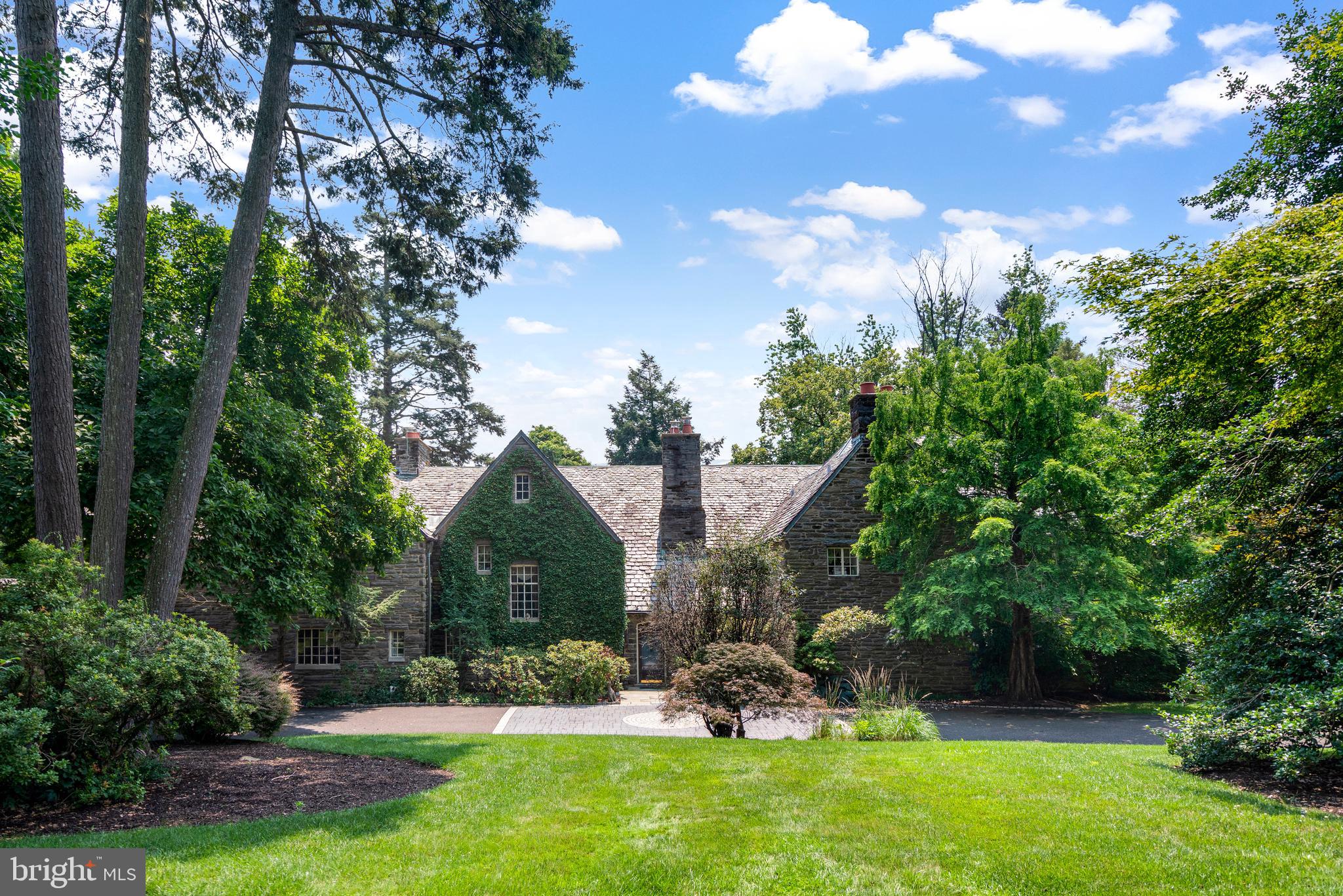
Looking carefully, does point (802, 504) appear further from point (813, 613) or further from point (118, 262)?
point (118, 262)

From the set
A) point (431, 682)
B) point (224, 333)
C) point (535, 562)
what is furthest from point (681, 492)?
point (224, 333)

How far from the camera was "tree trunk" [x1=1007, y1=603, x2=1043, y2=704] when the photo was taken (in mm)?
21234

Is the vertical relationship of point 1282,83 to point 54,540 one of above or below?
above

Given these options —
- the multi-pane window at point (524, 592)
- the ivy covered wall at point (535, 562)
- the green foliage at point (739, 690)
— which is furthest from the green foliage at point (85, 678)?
the multi-pane window at point (524, 592)

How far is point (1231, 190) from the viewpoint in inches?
645

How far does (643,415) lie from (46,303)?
4694 centimetres

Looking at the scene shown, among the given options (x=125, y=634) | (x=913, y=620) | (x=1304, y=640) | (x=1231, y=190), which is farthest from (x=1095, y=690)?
(x=125, y=634)

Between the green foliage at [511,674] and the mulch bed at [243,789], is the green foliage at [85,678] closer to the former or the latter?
the mulch bed at [243,789]

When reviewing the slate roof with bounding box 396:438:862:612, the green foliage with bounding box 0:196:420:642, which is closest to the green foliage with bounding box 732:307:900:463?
the slate roof with bounding box 396:438:862:612

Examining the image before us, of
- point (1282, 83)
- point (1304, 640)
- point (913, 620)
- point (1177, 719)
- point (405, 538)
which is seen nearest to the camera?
point (1304, 640)

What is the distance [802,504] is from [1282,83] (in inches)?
573

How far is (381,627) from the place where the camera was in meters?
22.5

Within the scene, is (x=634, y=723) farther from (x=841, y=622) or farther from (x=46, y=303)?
A: (x=46, y=303)

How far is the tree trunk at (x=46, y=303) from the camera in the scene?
9406 millimetres
